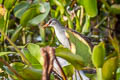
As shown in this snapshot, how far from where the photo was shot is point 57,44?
2.12 meters

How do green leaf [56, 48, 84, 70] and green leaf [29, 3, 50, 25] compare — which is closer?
green leaf [56, 48, 84, 70]

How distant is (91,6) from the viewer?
5.27ft

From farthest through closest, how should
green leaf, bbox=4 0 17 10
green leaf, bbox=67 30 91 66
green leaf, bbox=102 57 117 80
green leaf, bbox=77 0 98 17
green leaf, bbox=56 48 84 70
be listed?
green leaf, bbox=4 0 17 10 → green leaf, bbox=77 0 98 17 → green leaf, bbox=67 30 91 66 → green leaf, bbox=56 48 84 70 → green leaf, bbox=102 57 117 80

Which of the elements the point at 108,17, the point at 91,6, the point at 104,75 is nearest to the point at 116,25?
the point at 108,17

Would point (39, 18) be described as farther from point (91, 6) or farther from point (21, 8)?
point (91, 6)

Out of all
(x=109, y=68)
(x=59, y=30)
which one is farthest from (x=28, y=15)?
(x=109, y=68)

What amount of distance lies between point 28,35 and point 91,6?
40.3 inches

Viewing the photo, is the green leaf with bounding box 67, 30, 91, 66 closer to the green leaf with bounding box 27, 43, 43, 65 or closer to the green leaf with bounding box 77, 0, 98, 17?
the green leaf with bounding box 27, 43, 43, 65

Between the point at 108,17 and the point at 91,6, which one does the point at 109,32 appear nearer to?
the point at 108,17

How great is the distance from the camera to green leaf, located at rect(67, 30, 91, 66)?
102 centimetres

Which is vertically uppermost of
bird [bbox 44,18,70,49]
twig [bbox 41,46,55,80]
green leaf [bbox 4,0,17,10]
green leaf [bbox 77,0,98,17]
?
green leaf [bbox 4,0,17,10]

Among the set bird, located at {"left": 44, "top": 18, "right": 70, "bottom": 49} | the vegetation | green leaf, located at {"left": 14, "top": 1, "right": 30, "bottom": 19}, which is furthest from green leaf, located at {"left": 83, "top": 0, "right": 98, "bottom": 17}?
green leaf, located at {"left": 14, "top": 1, "right": 30, "bottom": 19}

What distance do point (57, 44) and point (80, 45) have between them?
1.08m

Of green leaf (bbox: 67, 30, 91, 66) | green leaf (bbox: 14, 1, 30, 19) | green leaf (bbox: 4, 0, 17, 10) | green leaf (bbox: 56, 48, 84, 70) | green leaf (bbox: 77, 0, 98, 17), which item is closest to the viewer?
green leaf (bbox: 56, 48, 84, 70)
